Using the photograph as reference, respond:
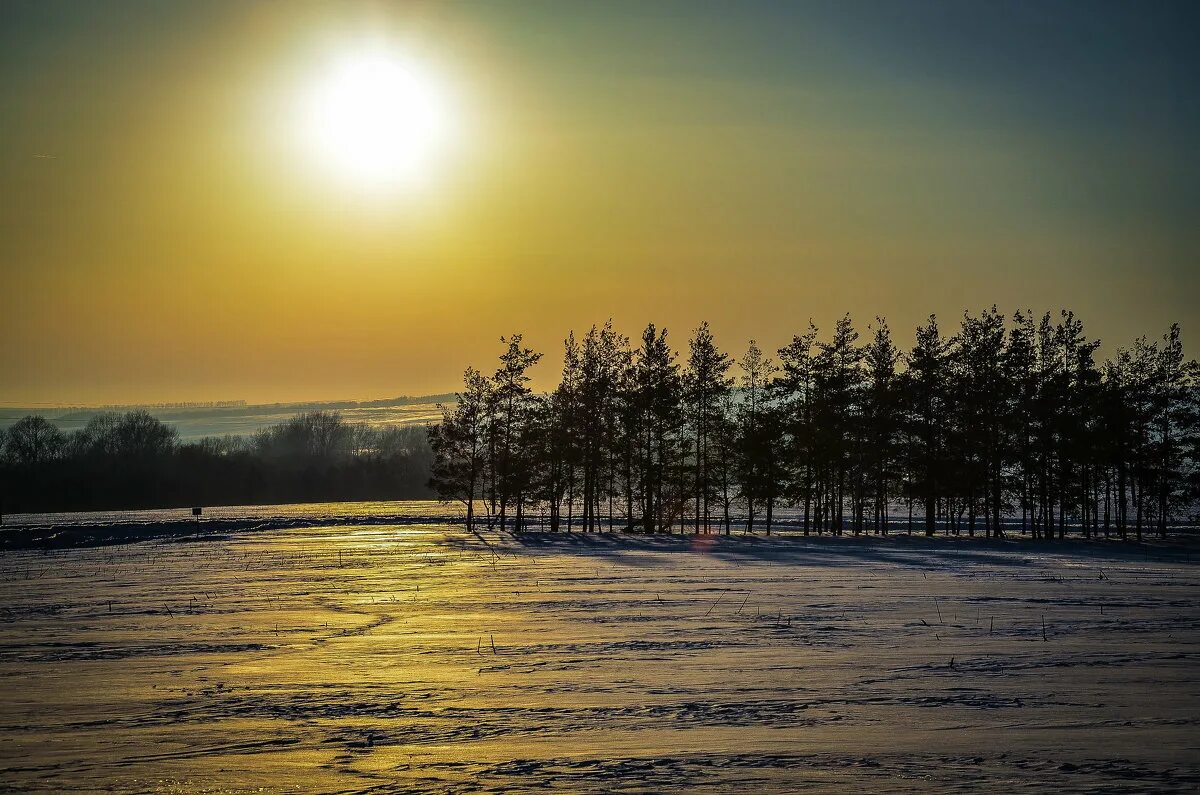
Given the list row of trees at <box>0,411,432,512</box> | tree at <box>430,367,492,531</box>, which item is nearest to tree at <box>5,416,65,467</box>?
row of trees at <box>0,411,432,512</box>

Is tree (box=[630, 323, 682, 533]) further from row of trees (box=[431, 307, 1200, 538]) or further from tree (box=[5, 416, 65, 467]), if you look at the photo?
tree (box=[5, 416, 65, 467])

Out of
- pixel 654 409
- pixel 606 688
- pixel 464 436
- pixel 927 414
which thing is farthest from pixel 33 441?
pixel 606 688

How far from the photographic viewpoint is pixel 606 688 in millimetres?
12727

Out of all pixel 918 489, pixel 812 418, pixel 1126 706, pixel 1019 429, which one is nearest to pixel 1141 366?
pixel 1019 429

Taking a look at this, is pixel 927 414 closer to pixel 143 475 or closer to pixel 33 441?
pixel 143 475

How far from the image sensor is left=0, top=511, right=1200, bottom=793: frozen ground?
912 centimetres

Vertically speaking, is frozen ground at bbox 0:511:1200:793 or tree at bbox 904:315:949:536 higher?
tree at bbox 904:315:949:536

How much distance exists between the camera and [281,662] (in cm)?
1488

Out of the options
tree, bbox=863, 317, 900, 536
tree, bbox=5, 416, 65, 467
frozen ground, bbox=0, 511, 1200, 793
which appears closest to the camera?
frozen ground, bbox=0, 511, 1200, 793

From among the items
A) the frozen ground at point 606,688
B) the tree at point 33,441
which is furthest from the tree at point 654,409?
the tree at point 33,441

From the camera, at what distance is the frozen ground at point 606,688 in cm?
912

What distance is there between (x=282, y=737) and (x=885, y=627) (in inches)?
453

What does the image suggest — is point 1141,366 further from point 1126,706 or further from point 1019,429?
point 1126,706

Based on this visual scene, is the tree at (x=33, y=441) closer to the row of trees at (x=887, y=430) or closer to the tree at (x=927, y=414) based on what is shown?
the row of trees at (x=887, y=430)
